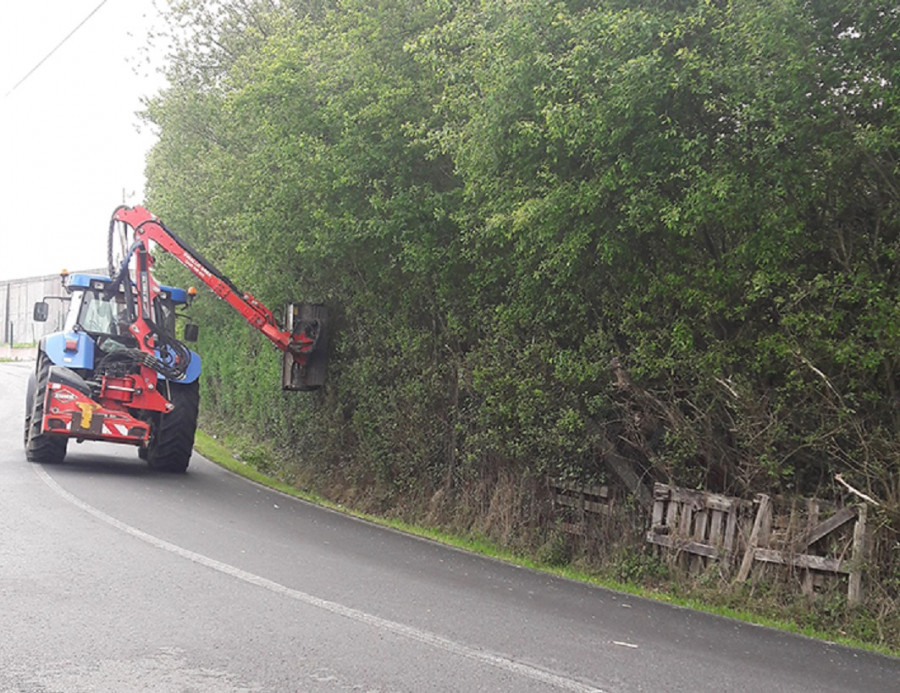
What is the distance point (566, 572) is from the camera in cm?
1108

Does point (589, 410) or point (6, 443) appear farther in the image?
point (6, 443)

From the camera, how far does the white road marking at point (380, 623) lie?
228 inches

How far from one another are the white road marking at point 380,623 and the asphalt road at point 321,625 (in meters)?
0.02

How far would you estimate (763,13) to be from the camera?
850 centimetres

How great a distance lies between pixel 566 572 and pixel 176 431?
7.81 metres

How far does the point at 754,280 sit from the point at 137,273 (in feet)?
33.9

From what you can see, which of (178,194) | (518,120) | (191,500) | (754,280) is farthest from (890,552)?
(178,194)

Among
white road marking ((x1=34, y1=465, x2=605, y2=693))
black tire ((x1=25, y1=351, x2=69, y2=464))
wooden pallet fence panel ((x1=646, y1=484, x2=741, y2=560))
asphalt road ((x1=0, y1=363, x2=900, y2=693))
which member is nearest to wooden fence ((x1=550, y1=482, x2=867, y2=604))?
wooden pallet fence panel ((x1=646, y1=484, x2=741, y2=560))

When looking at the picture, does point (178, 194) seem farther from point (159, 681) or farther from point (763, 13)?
point (159, 681)

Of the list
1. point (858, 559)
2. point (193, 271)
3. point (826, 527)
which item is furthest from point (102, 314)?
point (858, 559)

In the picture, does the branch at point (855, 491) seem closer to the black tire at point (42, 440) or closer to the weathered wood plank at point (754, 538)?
the weathered wood plank at point (754, 538)

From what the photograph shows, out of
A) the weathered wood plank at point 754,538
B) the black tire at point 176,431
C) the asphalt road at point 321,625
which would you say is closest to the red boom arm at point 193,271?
the black tire at point 176,431

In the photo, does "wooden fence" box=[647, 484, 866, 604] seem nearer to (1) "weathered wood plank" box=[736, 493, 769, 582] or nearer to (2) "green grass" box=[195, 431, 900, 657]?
(1) "weathered wood plank" box=[736, 493, 769, 582]

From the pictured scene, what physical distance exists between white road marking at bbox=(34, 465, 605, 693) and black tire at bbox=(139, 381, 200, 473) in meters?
5.74
